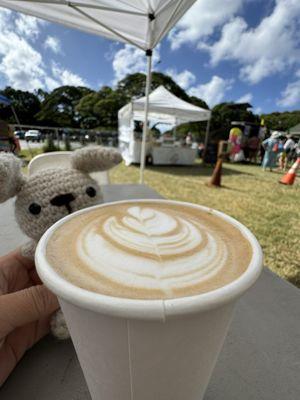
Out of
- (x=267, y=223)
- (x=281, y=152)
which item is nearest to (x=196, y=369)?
(x=267, y=223)

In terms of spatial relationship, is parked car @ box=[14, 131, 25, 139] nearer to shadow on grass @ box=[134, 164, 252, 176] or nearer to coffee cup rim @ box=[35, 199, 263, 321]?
shadow on grass @ box=[134, 164, 252, 176]

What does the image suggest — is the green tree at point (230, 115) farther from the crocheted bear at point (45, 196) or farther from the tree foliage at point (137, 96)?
the crocheted bear at point (45, 196)

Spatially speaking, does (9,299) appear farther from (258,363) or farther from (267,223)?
(267,223)

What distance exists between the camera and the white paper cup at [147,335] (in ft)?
1.03

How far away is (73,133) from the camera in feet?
30.2

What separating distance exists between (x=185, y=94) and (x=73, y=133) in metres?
12.1

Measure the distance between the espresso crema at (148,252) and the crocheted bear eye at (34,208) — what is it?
0.84 ft

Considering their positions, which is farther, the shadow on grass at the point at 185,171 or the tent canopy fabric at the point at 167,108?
the shadow on grass at the point at 185,171

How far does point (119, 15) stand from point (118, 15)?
0.01 metres

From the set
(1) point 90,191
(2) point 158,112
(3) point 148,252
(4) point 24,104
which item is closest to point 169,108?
(2) point 158,112

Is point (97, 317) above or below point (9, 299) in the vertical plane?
above

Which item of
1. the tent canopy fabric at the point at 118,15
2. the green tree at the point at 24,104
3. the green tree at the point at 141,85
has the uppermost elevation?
the green tree at the point at 141,85

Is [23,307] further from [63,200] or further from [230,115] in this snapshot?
[230,115]

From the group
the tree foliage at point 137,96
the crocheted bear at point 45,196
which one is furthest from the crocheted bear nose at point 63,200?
the tree foliage at point 137,96
